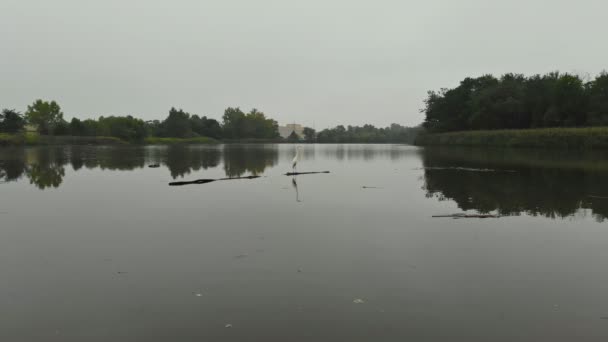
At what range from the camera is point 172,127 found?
129625mm

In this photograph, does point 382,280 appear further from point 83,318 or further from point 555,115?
point 555,115

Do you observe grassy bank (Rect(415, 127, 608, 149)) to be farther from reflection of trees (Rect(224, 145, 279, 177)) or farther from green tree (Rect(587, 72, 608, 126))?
reflection of trees (Rect(224, 145, 279, 177))

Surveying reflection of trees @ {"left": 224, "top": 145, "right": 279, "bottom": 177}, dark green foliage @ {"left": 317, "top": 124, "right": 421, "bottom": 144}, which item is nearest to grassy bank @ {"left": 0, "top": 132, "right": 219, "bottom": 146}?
reflection of trees @ {"left": 224, "top": 145, "right": 279, "bottom": 177}

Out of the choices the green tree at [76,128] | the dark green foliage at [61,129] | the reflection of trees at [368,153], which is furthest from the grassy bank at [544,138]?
the dark green foliage at [61,129]

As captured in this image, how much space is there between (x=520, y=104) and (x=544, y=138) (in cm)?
1779

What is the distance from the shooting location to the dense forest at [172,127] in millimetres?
96438

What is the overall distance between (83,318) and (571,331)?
219 inches

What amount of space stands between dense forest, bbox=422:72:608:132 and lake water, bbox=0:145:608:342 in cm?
5211

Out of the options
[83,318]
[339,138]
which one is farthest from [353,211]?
[339,138]

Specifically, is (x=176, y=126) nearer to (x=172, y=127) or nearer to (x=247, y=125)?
(x=172, y=127)

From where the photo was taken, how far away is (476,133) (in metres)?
66.8

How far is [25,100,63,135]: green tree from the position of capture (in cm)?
9638

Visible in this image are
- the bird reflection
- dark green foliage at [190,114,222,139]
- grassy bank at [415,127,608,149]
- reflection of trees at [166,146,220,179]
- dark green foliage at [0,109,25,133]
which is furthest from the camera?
dark green foliage at [190,114,222,139]

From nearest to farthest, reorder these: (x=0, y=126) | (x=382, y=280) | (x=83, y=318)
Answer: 1. (x=83, y=318)
2. (x=382, y=280)
3. (x=0, y=126)
